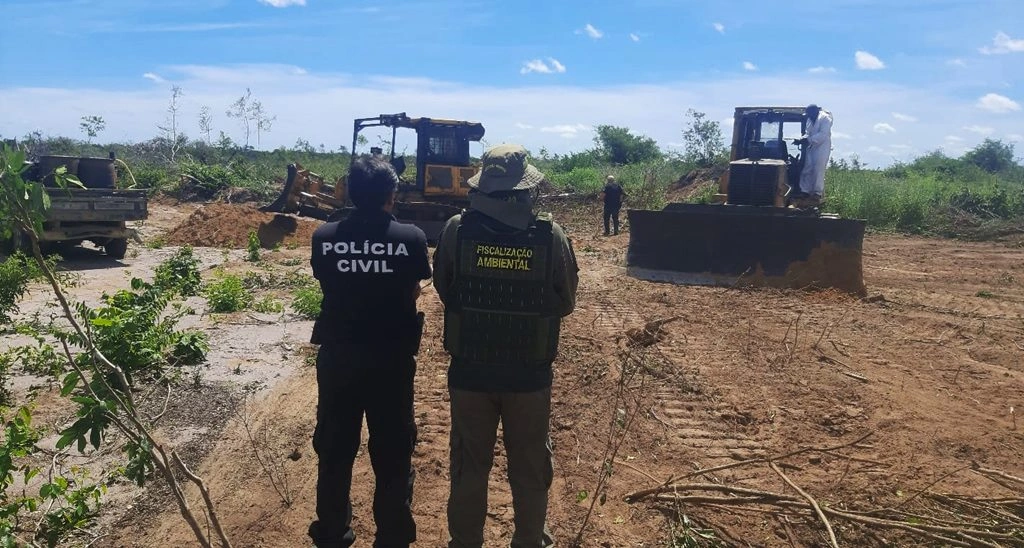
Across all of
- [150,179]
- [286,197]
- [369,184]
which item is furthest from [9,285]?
[150,179]

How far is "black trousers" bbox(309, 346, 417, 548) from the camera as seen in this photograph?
10.4ft

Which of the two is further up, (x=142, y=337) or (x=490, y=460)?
(x=490, y=460)

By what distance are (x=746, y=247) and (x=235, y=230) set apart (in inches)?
433

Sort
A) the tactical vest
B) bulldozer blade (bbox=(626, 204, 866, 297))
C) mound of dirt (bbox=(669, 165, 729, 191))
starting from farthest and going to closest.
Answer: mound of dirt (bbox=(669, 165, 729, 191))
bulldozer blade (bbox=(626, 204, 866, 297))
the tactical vest

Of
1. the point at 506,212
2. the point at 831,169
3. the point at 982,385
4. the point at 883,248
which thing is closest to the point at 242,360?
the point at 506,212

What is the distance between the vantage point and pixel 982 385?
636 cm

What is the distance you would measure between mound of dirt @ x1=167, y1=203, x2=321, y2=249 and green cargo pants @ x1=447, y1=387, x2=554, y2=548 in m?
13.0

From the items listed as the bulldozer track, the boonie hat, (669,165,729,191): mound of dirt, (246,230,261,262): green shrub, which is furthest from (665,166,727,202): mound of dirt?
the boonie hat

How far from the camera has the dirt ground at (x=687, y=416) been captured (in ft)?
12.6

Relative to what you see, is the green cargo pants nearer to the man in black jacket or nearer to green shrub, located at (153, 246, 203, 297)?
green shrub, located at (153, 246, 203, 297)

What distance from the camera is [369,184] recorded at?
3.19 metres

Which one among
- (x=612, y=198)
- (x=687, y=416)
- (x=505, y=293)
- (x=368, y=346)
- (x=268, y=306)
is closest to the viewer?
(x=505, y=293)

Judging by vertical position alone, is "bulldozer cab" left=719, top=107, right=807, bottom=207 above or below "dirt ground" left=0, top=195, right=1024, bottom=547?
above

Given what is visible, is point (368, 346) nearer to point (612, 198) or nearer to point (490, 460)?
point (490, 460)
